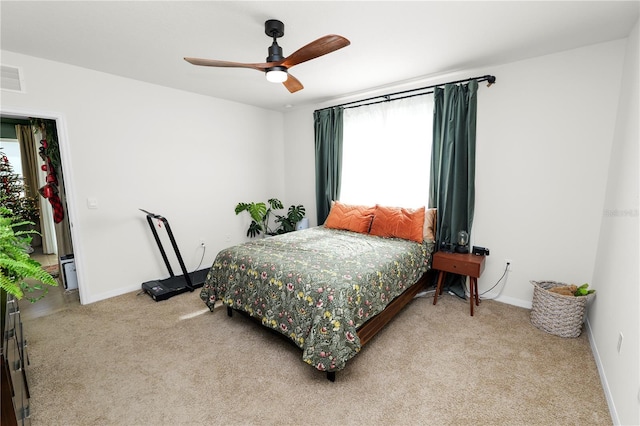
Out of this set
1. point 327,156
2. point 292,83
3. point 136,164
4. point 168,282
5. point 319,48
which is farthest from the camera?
point 327,156

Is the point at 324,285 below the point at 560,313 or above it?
above

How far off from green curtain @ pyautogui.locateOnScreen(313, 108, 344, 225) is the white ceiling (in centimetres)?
108

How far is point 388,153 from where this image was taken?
12.1 feet

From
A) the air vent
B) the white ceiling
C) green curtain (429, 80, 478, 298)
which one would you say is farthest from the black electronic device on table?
Answer: green curtain (429, 80, 478, 298)

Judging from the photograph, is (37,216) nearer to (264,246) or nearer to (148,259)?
(148,259)

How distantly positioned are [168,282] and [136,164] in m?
1.45

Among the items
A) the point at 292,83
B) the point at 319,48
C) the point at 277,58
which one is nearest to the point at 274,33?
the point at 277,58

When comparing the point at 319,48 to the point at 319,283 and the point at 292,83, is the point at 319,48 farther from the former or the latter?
the point at 319,283

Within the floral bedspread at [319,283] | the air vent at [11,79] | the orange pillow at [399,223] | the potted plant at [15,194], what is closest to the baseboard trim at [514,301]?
the floral bedspread at [319,283]

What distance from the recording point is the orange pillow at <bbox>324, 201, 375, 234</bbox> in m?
3.46

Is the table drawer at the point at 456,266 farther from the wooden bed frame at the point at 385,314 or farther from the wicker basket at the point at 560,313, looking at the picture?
the wicker basket at the point at 560,313

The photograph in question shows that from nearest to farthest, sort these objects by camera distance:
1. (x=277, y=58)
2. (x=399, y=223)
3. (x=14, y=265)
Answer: (x=14, y=265)
(x=277, y=58)
(x=399, y=223)

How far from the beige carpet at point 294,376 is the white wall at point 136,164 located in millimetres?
840

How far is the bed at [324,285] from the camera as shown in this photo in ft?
6.15
